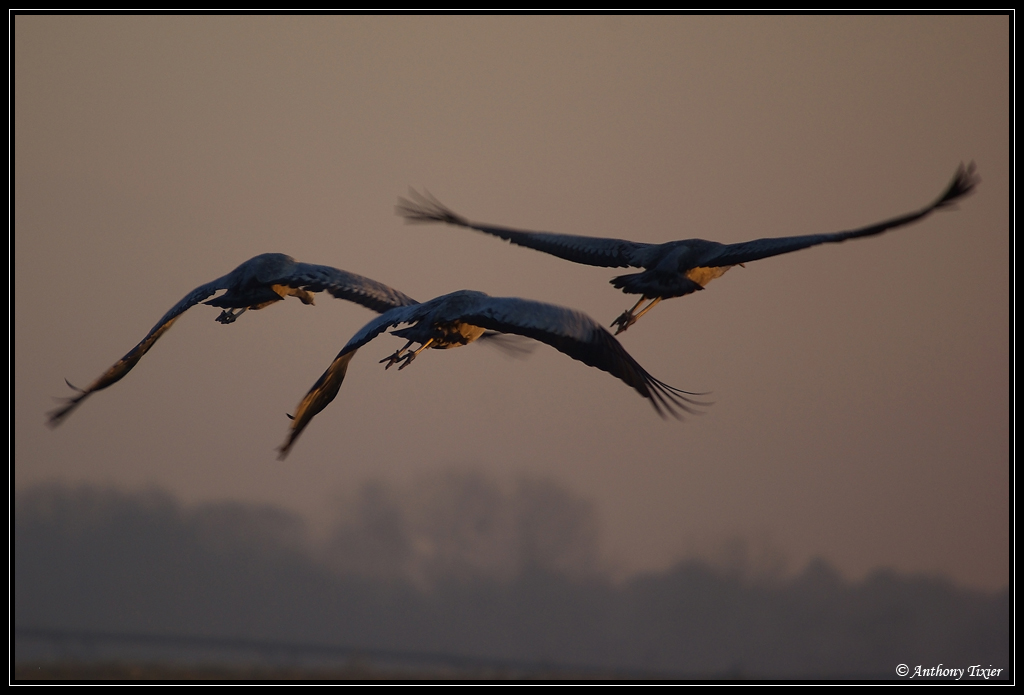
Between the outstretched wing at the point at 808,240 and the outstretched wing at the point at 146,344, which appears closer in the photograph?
the outstretched wing at the point at 808,240

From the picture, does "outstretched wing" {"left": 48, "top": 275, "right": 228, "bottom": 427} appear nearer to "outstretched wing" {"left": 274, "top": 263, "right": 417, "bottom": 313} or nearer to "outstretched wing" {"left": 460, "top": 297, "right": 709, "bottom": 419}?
"outstretched wing" {"left": 274, "top": 263, "right": 417, "bottom": 313}

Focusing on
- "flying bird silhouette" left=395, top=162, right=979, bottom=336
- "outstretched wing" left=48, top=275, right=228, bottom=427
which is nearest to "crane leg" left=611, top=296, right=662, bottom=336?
"flying bird silhouette" left=395, top=162, right=979, bottom=336

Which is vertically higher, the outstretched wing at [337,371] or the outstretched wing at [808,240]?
the outstretched wing at [808,240]

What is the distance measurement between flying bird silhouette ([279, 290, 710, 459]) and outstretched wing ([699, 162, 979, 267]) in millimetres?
2243

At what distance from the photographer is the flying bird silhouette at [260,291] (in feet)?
54.5

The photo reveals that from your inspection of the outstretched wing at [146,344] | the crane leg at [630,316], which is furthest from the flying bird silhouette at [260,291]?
the crane leg at [630,316]

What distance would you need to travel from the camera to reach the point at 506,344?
16000 millimetres

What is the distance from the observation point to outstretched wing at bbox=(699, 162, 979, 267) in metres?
12.8

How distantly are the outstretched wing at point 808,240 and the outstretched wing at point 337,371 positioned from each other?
4.29 m

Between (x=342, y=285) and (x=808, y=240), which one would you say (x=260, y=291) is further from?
(x=808, y=240)

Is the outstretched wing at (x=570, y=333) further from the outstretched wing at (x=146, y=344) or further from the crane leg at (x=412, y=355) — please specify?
the outstretched wing at (x=146, y=344)

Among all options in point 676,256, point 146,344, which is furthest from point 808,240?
point 146,344
